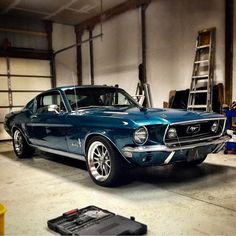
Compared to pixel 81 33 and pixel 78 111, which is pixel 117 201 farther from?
pixel 81 33

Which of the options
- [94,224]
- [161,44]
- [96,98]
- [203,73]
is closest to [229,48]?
[203,73]

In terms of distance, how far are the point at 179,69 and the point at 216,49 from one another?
44.0 inches

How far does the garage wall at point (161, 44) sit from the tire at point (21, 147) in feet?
12.5

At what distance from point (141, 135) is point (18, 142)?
3.58 metres

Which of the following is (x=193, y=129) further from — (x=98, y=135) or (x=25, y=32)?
(x=25, y=32)

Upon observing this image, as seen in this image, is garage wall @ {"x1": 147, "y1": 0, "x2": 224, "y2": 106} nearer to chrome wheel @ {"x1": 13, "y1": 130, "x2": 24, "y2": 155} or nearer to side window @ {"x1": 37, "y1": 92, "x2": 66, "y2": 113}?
side window @ {"x1": 37, "y1": 92, "x2": 66, "y2": 113}

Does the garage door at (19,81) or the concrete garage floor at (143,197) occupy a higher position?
the garage door at (19,81)

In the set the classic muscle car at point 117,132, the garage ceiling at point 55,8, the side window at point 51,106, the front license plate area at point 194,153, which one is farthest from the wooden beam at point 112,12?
the front license plate area at point 194,153

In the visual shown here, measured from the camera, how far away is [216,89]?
6.44 meters

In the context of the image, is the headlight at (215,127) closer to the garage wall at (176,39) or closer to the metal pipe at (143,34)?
the garage wall at (176,39)

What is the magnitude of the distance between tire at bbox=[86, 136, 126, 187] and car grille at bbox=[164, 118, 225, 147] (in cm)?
62

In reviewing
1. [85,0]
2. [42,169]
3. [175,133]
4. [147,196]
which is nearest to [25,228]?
[147,196]

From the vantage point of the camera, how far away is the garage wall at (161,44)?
6.74m

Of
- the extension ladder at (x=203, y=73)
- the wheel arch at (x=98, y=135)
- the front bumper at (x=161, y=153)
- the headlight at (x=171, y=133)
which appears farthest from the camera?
the extension ladder at (x=203, y=73)
